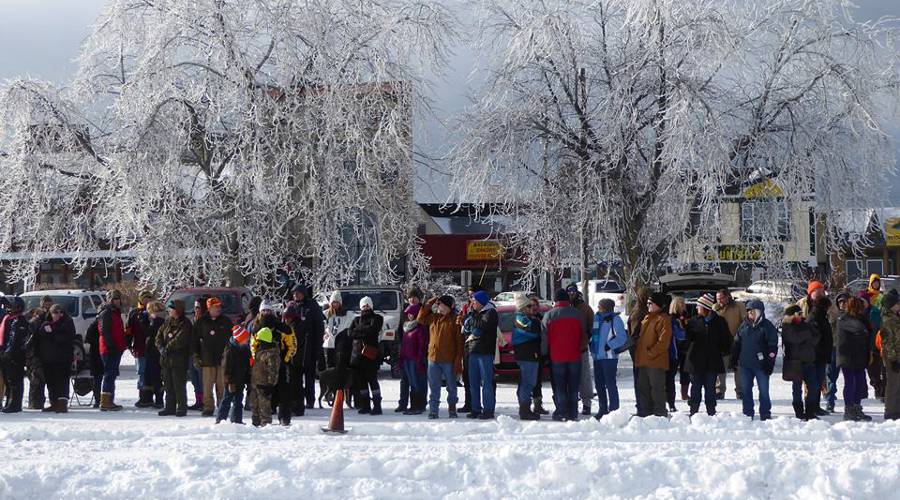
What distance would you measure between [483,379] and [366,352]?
5.35 ft

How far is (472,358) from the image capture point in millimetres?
13797

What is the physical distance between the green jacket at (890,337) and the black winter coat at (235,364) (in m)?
7.90

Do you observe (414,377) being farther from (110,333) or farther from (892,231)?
(892,231)

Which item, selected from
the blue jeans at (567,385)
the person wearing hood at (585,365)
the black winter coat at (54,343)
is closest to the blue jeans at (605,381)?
the blue jeans at (567,385)

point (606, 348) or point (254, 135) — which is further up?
point (254, 135)

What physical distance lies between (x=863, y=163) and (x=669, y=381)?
991 cm

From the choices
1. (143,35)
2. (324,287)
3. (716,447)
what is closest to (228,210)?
(324,287)

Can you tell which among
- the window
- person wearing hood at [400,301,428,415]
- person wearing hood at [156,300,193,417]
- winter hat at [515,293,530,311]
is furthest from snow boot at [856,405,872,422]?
the window

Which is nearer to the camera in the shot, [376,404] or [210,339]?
[210,339]

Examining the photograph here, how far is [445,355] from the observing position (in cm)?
1398

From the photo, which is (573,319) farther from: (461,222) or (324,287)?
(461,222)

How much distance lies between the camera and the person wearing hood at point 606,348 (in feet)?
44.2

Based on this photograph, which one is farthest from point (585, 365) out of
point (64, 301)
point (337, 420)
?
point (64, 301)

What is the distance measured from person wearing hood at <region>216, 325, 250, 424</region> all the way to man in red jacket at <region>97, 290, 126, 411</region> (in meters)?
3.02
